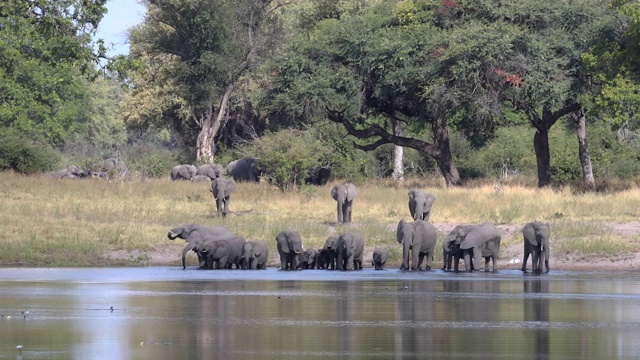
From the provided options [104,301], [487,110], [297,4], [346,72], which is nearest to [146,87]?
[297,4]

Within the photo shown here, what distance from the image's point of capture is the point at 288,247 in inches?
1183

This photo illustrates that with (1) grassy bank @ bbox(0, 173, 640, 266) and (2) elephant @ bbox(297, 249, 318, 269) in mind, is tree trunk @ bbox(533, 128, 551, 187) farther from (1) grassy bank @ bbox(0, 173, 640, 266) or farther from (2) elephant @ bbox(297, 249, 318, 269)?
(2) elephant @ bbox(297, 249, 318, 269)

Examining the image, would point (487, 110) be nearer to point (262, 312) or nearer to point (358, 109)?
point (358, 109)

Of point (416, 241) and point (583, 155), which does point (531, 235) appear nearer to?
point (416, 241)

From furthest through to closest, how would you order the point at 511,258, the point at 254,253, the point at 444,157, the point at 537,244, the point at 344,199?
the point at 444,157 < the point at 344,199 < the point at 511,258 < the point at 254,253 < the point at 537,244

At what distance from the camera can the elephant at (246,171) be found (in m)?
52.7

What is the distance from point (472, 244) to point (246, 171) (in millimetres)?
25724

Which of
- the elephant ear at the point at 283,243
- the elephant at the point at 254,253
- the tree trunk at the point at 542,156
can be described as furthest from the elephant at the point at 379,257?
the tree trunk at the point at 542,156

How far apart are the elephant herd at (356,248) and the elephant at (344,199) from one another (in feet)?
13.8

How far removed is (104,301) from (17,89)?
122ft

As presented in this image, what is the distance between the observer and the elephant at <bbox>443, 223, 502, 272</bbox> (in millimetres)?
29266

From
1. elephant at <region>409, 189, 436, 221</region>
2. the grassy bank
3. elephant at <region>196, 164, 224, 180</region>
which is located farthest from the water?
elephant at <region>196, 164, 224, 180</region>

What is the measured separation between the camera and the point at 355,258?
30719mm

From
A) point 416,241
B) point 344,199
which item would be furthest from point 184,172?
point 416,241
